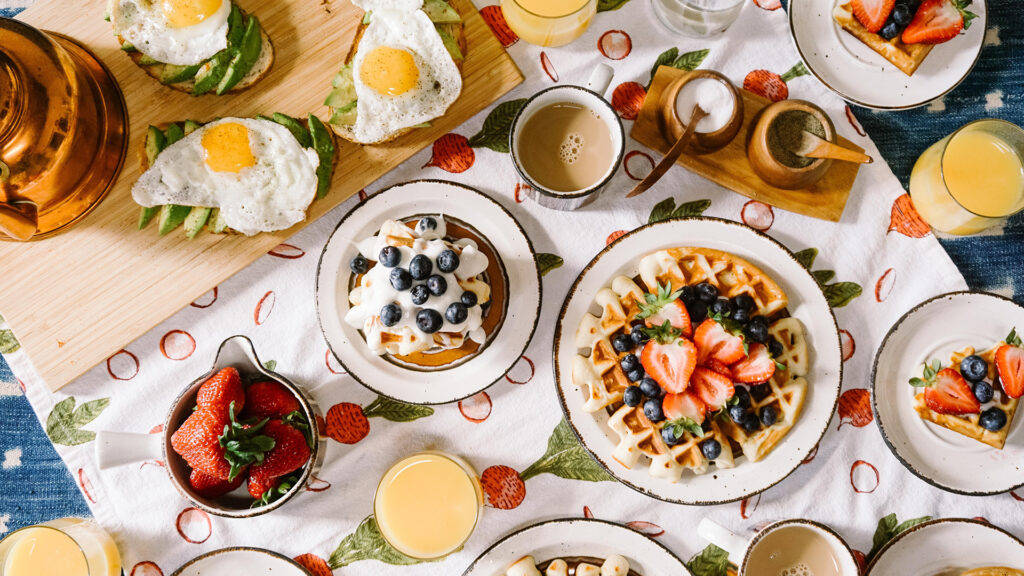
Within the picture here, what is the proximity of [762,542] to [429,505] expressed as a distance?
104 centimetres

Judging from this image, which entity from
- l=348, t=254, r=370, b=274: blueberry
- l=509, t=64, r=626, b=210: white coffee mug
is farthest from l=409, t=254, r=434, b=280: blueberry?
l=509, t=64, r=626, b=210: white coffee mug

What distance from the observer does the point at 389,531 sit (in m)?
2.16

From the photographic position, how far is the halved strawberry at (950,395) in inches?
85.3

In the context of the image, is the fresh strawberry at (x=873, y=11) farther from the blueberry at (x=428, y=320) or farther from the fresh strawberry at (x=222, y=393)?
the fresh strawberry at (x=222, y=393)

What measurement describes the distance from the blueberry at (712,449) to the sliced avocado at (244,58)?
1.83 meters

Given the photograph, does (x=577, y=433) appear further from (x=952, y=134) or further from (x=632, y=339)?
(x=952, y=134)

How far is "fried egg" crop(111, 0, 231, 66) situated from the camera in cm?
213

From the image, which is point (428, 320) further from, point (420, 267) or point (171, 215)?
point (171, 215)

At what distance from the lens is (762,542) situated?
216 centimetres

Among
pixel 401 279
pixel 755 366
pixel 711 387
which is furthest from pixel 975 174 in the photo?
Result: pixel 401 279

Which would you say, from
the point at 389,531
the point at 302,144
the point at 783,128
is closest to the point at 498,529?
the point at 389,531

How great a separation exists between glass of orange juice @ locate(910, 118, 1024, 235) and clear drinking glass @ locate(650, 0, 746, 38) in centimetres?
80

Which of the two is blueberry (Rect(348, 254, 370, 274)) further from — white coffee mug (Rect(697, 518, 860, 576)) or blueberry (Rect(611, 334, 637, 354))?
white coffee mug (Rect(697, 518, 860, 576))

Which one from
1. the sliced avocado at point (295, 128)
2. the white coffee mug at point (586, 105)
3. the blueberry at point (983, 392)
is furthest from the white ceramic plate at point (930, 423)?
the sliced avocado at point (295, 128)
